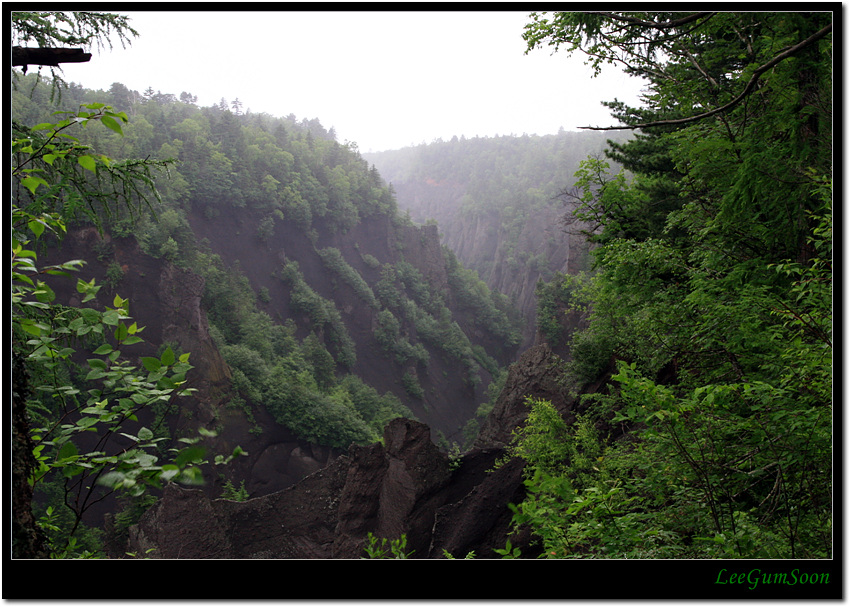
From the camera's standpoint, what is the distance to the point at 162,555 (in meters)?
16.0

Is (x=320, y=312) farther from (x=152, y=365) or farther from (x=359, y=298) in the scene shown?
(x=152, y=365)

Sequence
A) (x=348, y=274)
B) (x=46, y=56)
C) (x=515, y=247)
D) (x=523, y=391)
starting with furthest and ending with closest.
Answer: (x=515, y=247), (x=348, y=274), (x=523, y=391), (x=46, y=56)

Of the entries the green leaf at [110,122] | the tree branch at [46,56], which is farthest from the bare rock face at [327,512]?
the green leaf at [110,122]

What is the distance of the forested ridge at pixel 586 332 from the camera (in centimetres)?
254

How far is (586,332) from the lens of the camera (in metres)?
15.9

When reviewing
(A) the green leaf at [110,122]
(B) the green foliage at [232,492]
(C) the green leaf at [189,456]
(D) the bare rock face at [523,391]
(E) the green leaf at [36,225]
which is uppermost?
(A) the green leaf at [110,122]

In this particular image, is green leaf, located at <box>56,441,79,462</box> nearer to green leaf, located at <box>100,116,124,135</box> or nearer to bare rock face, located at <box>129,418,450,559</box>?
green leaf, located at <box>100,116,124,135</box>

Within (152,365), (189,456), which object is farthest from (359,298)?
(189,456)

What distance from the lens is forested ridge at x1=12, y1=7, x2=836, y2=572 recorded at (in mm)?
2535

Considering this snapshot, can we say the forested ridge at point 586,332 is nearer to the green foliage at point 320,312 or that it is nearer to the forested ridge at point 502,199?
the green foliage at point 320,312

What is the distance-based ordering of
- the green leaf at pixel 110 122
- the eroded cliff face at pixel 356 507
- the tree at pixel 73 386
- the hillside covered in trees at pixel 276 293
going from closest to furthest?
A: the tree at pixel 73 386, the green leaf at pixel 110 122, the eroded cliff face at pixel 356 507, the hillside covered in trees at pixel 276 293

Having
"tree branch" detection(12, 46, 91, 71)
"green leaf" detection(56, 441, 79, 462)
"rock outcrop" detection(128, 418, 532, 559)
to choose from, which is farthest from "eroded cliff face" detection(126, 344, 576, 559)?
"tree branch" detection(12, 46, 91, 71)

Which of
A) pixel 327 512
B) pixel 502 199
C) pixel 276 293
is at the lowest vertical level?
pixel 327 512

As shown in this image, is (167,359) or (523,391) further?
(523,391)
